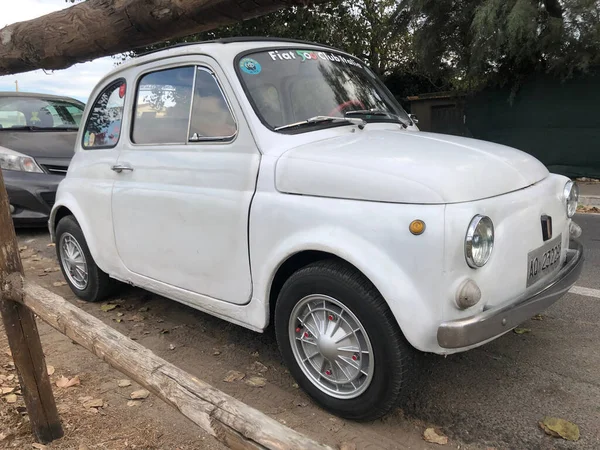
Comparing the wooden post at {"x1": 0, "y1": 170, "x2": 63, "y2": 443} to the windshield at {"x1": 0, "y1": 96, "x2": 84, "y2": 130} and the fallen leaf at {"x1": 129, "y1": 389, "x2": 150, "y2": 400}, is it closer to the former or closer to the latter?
the fallen leaf at {"x1": 129, "y1": 389, "x2": 150, "y2": 400}

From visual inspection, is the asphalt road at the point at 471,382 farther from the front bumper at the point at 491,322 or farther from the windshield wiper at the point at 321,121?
the windshield wiper at the point at 321,121

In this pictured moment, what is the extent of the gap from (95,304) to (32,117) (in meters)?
4.39

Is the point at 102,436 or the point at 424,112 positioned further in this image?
the point at 424,112

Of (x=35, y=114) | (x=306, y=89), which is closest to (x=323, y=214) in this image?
(x=306, y=89)

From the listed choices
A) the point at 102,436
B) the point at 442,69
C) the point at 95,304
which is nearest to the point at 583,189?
the point at 442,69

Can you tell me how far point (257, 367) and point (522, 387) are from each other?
5.15 feet

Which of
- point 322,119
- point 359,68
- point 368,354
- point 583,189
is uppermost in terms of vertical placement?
point 359,68

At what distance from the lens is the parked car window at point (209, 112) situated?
3.07 meters

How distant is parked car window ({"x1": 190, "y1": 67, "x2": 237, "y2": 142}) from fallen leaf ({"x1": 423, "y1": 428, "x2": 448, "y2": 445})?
193 cm

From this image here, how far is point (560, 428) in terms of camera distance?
2484 mm

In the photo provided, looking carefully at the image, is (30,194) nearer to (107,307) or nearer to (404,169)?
(107,307)

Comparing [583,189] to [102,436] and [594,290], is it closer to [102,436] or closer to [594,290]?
[594,290]

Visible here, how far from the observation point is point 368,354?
2.49 metres

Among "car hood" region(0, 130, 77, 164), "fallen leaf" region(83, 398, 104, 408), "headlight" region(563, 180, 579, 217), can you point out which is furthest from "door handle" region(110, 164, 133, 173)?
"car hood" region(0, 130, 77, 164)
